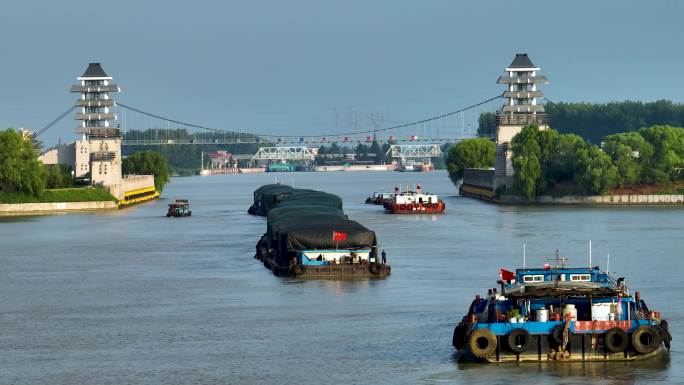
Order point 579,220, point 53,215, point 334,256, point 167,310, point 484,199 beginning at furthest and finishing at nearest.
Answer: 1. point 484,199
2. point 53,215
3. point 579,220
4. point 334,256
5. point 167,310

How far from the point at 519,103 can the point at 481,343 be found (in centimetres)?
13655

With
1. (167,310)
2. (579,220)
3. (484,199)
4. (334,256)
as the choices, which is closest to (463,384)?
(167,310)

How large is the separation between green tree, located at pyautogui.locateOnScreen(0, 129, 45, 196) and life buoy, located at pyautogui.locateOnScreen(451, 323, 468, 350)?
96045 millimetres

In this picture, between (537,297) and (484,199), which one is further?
(484,199)

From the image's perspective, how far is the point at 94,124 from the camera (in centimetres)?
17962

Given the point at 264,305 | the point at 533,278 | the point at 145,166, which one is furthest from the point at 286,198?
the point at 145,166

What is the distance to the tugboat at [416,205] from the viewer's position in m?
132

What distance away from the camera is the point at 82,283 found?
226 ft

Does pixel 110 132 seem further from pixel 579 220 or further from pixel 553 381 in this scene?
pixel 553 381

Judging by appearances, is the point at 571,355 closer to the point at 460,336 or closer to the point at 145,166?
the point at 460,336

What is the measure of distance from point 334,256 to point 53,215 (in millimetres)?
73400

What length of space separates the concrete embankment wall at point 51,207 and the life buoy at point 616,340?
101 m

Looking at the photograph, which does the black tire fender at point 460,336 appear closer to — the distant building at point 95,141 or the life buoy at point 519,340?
the life buoy at point 519,340

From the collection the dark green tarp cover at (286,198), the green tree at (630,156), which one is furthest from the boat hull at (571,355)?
the green tree at (630,156)
